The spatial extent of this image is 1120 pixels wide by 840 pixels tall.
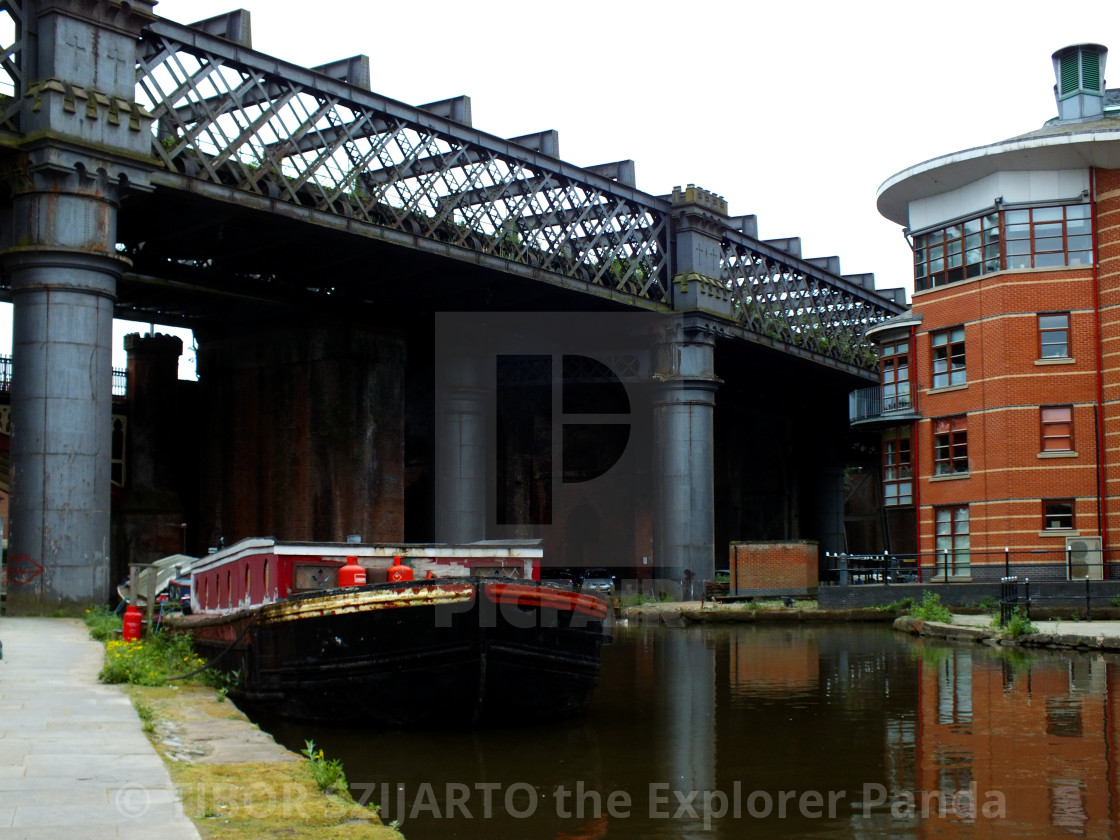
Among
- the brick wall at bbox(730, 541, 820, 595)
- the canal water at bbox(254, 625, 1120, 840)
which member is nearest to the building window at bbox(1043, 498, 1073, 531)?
the brick wall at bbox(730, 541, 820, 595)

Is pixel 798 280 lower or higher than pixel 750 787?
higher

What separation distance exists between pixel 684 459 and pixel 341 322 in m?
14.2

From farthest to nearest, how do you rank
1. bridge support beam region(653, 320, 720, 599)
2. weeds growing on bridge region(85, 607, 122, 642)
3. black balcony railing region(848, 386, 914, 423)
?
bridge support beam region(653, 320, 720, 599), black balcony railing region(848, 386, 914, 423), weeds growing on bridge region(85, 607, 122, 642)

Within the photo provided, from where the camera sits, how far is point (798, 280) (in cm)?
6316

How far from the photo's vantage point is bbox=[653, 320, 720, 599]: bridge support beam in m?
50.2

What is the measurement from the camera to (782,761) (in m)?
14.2

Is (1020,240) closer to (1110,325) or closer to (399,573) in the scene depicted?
(1110,325)

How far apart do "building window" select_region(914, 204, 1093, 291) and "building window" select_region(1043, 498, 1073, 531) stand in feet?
24.1

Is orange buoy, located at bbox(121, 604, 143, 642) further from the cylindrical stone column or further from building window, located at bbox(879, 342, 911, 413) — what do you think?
building window, located at bbox(879, 342, 911, 413)

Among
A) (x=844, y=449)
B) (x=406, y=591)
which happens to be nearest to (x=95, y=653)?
(x=406, y=591)

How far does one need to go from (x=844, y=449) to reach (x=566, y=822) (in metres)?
75.3

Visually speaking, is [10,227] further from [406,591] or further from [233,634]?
[406,591]

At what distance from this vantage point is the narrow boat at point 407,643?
16875 millimetres

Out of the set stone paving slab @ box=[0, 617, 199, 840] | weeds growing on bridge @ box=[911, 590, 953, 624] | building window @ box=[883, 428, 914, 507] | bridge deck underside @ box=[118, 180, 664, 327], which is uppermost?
bridge deck underside @ box=[118, 180, 664, 327]
